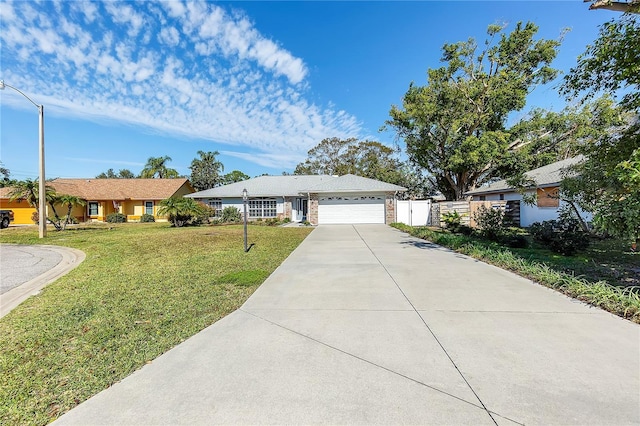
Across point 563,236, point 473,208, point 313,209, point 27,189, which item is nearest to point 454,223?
point 473,208

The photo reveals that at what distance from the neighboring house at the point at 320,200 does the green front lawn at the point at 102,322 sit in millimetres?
12848

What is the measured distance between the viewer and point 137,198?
2623cm

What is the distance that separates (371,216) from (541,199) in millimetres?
9909

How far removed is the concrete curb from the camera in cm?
470

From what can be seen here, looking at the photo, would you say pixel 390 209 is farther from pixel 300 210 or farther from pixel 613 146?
pixel 613 146

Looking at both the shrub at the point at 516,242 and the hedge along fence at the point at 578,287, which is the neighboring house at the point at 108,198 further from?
the hedge along fence at the point at 578,287

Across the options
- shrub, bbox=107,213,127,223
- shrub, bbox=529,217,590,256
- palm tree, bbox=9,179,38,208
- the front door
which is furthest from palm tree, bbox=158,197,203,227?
shrub, bbox=529,217,590,256

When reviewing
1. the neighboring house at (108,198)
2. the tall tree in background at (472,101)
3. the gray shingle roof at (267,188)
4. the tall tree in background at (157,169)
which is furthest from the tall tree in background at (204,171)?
the tall tree in background at (472,101)

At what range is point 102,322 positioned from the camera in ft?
12.5

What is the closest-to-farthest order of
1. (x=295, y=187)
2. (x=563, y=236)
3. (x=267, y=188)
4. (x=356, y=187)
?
(x=563, y=236), (x=356, y=187), (x=267, y=188), (x=295, y=187)

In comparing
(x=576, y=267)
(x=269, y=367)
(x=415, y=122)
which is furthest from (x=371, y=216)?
(x=269, y=367)

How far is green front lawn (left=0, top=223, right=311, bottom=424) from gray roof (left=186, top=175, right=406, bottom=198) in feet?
43.4

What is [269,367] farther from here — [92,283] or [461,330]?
[92,283]

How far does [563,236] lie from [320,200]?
1426 centimetres
